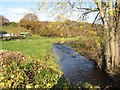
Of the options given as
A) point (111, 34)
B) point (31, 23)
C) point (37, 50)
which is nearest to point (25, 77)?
point (111, 34)

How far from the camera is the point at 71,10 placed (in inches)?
542

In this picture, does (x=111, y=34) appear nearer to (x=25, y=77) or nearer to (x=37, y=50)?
(x=25, y=77)

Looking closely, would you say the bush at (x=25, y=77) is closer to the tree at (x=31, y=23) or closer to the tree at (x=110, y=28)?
the tree at (x=110, y=28)

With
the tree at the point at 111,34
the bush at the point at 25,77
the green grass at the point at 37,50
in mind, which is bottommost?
the green grass at the point at 37,50

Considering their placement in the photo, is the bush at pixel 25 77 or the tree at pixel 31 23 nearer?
the bush at pixel 25 77

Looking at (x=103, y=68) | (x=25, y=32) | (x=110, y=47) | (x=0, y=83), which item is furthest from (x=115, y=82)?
(x=25, y=32)

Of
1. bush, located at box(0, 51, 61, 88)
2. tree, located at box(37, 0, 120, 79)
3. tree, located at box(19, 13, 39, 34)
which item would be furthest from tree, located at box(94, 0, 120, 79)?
tree, located at box(19, 13, 39, 34)

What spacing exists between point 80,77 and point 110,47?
2.54 meters

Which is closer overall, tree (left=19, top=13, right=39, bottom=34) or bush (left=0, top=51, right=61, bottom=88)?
bush (left=0, top=51, right=61, bottom=88)

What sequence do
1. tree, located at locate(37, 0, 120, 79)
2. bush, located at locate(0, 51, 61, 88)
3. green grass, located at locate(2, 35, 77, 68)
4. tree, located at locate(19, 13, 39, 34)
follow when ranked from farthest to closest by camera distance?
1. tree, located at locate(19, 13, 39, 34)
2. green grass, located at locate(2, 35, 77, 68)
3. tree, located at locate(37, 0, 120, 79)
4. bush, located at locate(0, 51, 61, 88)

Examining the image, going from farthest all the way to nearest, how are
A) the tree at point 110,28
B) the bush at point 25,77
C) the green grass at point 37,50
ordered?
the green grass at point 37,50, the tree at point 110,28, the bush at point 25,77

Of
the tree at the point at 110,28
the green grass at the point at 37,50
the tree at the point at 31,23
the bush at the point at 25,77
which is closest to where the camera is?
the bush at the point at 25,77

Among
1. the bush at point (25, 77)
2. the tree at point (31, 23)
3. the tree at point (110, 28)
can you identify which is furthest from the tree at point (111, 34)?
the tree at point (31, 23)

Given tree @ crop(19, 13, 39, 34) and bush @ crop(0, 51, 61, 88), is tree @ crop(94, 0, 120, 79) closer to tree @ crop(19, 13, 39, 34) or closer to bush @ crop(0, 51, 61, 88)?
bush @ crop(0, 51, 61, 88)
